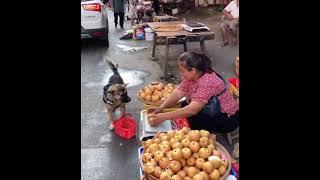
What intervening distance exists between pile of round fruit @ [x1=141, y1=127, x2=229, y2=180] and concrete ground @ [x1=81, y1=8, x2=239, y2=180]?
3.36 feet

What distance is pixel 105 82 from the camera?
827 cm

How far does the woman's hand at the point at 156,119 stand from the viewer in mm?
4219

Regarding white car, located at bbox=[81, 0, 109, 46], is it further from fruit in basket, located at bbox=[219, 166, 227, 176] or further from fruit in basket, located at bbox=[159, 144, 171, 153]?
fruit in basket, located at bbox=[219, 166, 227, 176]

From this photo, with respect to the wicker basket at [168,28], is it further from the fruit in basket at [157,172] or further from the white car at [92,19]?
the fruit in basket at [157,172]

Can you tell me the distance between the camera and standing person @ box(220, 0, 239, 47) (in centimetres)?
1087

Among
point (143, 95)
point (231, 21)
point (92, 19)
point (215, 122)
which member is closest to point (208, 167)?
point (215, 122)

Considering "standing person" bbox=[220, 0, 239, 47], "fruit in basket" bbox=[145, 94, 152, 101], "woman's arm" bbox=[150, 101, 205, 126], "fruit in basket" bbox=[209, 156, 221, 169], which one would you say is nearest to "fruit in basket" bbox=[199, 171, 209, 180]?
"fruit in basket" bbox=[209, 156, 221, 169]

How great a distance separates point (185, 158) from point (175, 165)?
0.43ft
